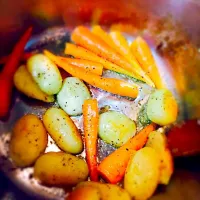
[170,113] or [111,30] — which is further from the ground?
[111,30]

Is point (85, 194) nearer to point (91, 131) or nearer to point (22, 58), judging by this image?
point (91, 131)

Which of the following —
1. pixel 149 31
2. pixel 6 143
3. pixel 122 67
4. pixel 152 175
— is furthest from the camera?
pixel 149 31

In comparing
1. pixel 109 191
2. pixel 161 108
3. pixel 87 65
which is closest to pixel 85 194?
pixel 109 191

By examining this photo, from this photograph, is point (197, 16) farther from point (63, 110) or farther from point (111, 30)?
point (63, 110)

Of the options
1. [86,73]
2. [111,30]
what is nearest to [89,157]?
[86,73]

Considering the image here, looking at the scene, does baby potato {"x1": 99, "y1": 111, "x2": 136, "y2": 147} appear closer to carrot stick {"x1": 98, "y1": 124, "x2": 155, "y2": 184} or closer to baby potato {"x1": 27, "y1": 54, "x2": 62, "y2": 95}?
carrot stick {"x1": 98, "y1": 124, "x2": 155, "y2": 184}

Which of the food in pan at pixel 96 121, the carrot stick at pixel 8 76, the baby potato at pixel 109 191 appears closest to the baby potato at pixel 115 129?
the food in pan at pixel 96 121
